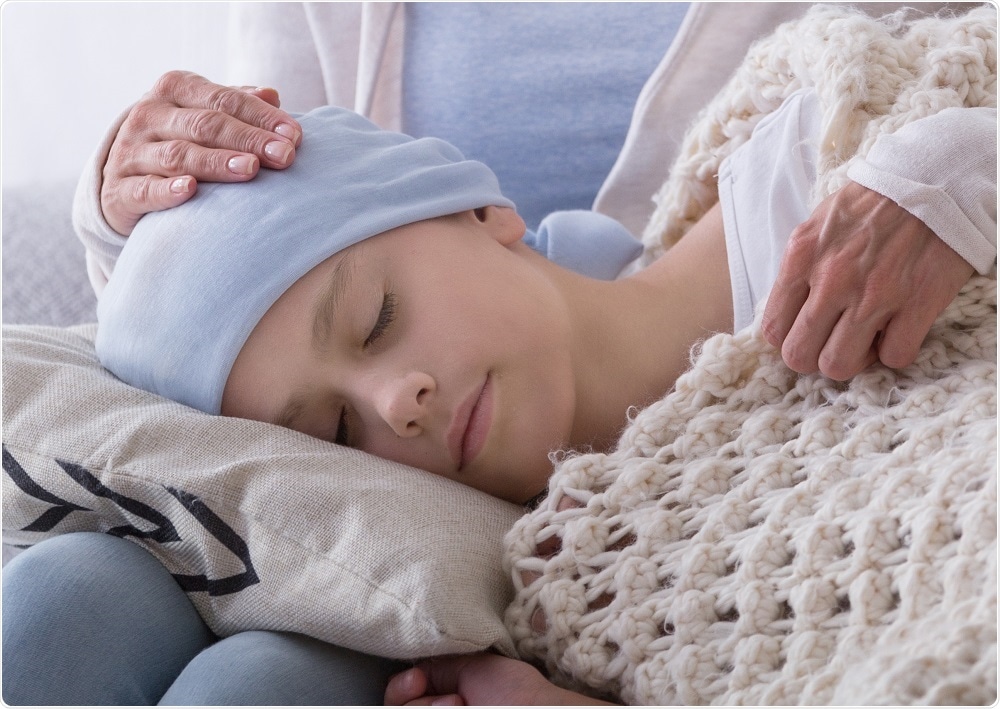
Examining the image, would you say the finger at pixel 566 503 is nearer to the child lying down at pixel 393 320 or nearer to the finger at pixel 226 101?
the child lying down at pixel 393 320

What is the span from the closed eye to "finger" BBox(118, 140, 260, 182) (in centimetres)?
22

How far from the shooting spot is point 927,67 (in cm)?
100

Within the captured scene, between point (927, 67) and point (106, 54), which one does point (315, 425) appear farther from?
point (106, 54)

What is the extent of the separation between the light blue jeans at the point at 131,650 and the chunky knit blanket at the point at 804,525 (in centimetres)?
18

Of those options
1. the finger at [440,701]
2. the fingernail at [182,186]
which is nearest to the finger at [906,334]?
the finger at [440,701]

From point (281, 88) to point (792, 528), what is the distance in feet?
4.53

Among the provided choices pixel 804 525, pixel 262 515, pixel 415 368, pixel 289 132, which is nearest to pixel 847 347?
pixel 804 525

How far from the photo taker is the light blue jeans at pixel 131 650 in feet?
2.43

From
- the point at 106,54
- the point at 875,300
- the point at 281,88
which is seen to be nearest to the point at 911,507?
the point at 875,300

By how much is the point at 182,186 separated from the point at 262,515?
1.37 feet

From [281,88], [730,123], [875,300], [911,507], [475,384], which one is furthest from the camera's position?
[281,88]

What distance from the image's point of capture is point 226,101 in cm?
115

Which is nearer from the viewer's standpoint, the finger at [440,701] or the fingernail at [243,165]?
the finger at [440,701]

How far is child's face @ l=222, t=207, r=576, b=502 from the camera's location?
3.07ft
